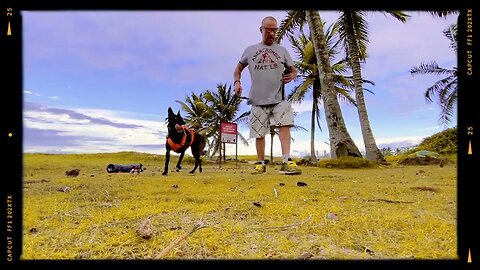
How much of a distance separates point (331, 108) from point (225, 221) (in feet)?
10.6

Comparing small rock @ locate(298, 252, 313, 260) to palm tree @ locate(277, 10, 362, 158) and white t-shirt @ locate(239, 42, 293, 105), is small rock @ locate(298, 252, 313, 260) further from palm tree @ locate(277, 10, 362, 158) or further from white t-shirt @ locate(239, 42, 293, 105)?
palm tree @ locate(277, 10, 362, 158)

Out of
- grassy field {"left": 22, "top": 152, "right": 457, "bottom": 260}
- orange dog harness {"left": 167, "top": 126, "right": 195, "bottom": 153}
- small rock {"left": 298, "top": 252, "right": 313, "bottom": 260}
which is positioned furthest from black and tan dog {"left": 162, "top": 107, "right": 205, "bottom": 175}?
small rock {"left": 298, "top": 252, "right": 313, "bottom": 260}

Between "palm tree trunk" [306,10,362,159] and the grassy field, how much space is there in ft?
7.18

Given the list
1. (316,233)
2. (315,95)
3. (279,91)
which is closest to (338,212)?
(316,233)

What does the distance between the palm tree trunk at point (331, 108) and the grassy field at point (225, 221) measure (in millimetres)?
2190

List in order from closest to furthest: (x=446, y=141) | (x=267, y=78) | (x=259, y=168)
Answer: (x=446, y=141), (x=267, y=78), (x=259, y=168)

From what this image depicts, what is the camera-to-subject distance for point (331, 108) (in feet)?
A: 13.1

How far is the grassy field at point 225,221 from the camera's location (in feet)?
2.93

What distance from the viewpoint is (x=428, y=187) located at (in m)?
1.33

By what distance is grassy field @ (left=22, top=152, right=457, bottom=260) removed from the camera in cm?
89

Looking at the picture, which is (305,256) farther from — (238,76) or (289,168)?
(289,168)

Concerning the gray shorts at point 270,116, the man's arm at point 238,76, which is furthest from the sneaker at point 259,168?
the man's arm at point 238,76

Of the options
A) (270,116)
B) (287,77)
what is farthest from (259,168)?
(287,77)
